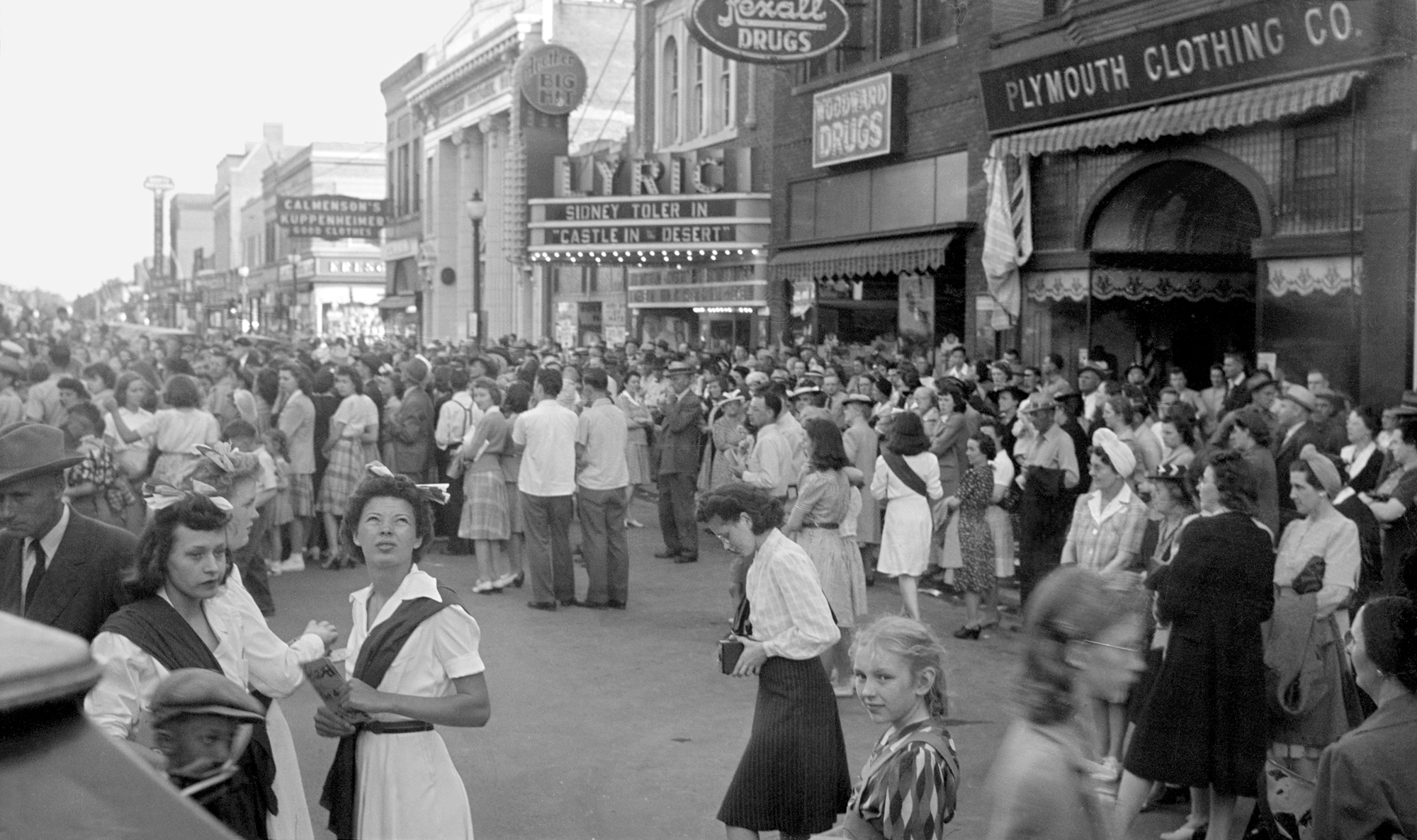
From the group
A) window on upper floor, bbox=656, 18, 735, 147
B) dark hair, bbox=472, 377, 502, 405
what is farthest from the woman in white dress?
window on upper floor, bbox=656, 18, 735, 147

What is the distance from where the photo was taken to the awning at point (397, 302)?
57859 mm

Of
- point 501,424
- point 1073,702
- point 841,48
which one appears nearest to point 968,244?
point 841,48

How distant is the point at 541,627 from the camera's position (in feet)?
37.2

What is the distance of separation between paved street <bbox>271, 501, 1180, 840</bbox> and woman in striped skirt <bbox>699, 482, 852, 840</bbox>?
818mm

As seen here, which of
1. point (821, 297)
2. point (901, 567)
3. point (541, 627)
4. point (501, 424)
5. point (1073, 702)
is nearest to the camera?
point (1073, 702)

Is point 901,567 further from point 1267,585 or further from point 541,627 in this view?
point 1267,585

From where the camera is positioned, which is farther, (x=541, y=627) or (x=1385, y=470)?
(x=541, y=627)

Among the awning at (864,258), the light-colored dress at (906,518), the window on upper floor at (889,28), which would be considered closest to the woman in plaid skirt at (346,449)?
the light-colored dress at (906,518)

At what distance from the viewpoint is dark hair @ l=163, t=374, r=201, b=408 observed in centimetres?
1123

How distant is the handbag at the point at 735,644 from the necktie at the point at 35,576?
262cm

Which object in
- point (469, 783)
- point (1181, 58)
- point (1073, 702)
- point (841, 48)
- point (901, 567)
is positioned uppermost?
point (841, 48)

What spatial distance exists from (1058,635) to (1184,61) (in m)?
13.5

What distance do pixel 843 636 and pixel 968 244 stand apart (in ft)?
40.8

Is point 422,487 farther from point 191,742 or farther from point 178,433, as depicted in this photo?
point 178,433
